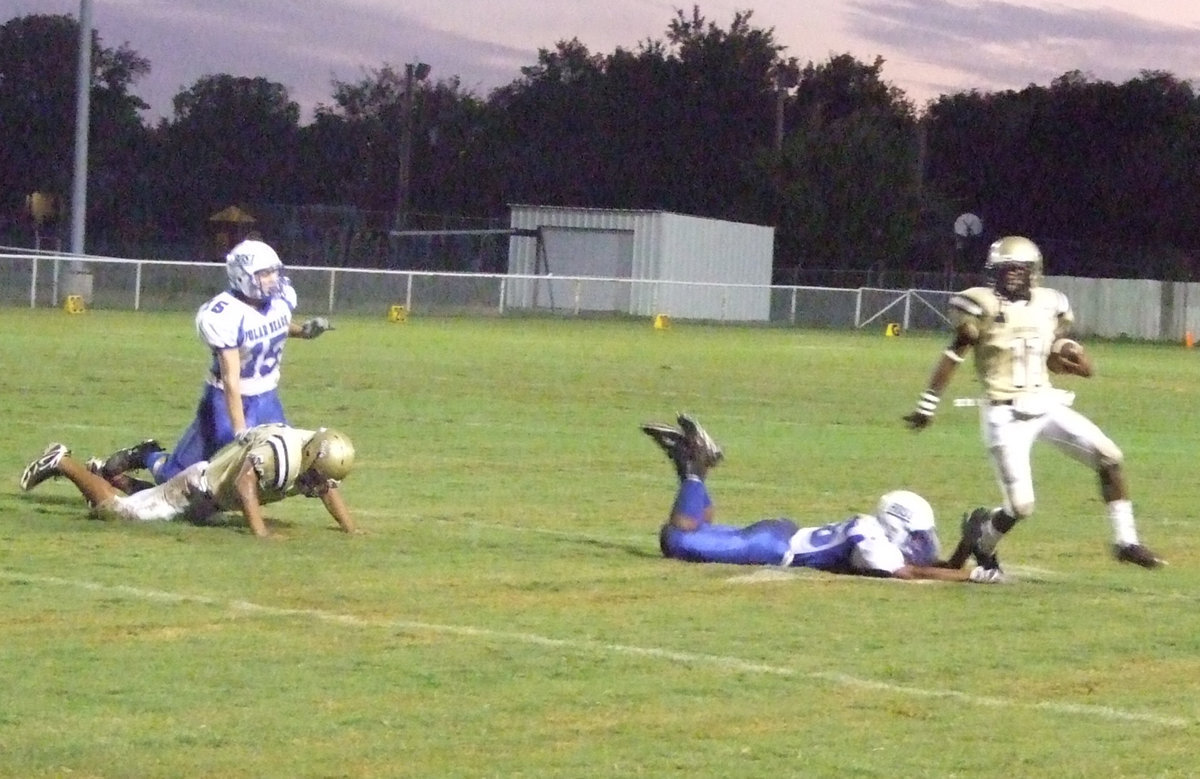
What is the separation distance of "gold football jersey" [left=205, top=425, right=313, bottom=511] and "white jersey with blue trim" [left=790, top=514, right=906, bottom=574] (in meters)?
2.57

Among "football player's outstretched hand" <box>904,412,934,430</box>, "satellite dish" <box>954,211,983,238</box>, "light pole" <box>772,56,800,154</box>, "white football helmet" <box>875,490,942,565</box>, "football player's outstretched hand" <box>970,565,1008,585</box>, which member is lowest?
"football player's outstretched hand" <box>970,565,1008,585</box>

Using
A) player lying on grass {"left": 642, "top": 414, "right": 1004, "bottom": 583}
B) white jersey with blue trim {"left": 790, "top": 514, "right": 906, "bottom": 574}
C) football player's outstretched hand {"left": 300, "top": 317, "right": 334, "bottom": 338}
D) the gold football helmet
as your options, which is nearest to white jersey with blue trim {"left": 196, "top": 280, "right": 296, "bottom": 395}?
football player's outstretched hand {"left": 300, "top": 317, "right": 334, "bottom": 338}

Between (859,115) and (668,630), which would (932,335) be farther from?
(668,630)

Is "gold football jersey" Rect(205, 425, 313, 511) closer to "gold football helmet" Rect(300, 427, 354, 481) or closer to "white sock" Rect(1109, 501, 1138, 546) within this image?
"gold football helmet" Rect(300, 427, 354, 481)

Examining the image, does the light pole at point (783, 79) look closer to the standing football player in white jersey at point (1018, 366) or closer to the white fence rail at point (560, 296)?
the white fence rail at point (560, 296)

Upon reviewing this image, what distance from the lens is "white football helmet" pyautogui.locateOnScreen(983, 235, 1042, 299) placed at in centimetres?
1038

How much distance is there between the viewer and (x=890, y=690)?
24.1ft

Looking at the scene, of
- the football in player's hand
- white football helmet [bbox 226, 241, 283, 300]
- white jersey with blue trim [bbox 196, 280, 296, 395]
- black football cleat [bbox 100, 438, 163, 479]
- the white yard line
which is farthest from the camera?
black football cleat [bbox 100, 438, 163, 479]

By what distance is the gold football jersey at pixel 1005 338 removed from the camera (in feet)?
33.9

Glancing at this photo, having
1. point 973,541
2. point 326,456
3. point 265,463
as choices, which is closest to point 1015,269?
point 973,541

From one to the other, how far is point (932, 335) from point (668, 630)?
42519 millimetres

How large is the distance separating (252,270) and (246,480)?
123 cm

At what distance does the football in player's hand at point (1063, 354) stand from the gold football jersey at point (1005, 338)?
0.08 m

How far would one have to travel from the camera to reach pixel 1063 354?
10.4m
